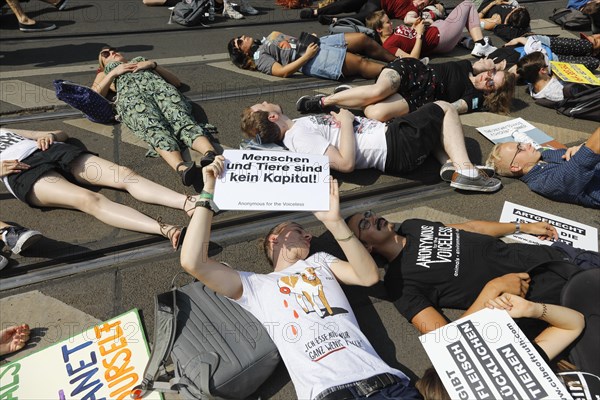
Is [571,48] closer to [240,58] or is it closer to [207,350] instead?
[240,58]

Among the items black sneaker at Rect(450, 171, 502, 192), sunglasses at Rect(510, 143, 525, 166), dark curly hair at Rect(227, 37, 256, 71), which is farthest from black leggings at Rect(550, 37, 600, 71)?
dark curly hair at Rect(227, 37, 256, 71)

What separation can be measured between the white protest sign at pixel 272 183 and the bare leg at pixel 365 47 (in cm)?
330

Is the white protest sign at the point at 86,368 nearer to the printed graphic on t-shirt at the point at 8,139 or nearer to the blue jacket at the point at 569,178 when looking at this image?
the printed graphic on t-shirt at the point at 8,139

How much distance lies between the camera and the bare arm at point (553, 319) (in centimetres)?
212

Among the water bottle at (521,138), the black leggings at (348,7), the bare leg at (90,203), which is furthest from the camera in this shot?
the black leggings at (348,7)

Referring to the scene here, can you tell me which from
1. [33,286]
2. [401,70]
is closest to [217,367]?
[33,286]

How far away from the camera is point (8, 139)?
126 inches

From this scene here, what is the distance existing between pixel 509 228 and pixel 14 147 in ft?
12.6

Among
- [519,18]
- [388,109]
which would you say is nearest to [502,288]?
[388,109]

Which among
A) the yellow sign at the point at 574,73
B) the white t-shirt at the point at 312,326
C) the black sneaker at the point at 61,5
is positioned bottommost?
the white t-shirt at the point at 312,326

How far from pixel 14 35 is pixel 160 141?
14.0ft

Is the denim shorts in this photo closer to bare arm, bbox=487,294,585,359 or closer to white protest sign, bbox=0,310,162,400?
bare arm, bbox=487,294,585,359

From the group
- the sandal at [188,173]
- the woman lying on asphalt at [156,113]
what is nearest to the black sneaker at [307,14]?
the woman lying on asphalt at [156,113]

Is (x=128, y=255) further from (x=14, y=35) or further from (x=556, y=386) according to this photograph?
(x=14, y=35)
